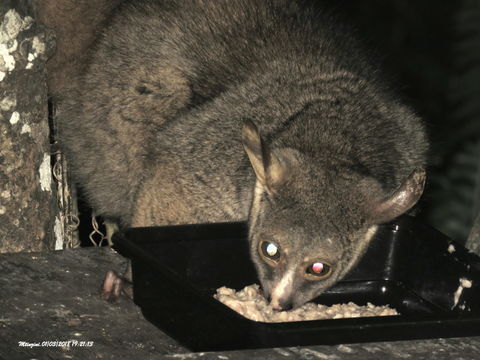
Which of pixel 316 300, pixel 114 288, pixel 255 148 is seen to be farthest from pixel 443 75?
pixel 114 288

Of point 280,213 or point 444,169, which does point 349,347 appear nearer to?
point 280,213

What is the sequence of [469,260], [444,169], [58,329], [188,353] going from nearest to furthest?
1. [188,353]
2. [58,329]
3. [469,260]
4. [444,169]

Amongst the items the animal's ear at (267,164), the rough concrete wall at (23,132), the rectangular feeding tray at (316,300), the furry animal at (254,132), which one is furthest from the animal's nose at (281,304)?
the rough concrete wall at (23,132)

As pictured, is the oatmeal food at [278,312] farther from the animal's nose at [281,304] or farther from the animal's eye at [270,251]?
the animal's eye at [270,251]

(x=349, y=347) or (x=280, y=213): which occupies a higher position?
(x=280, y=213)

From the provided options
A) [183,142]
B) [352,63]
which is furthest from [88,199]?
[352,63]

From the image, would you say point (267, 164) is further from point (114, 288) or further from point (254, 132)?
point (114, 288)
